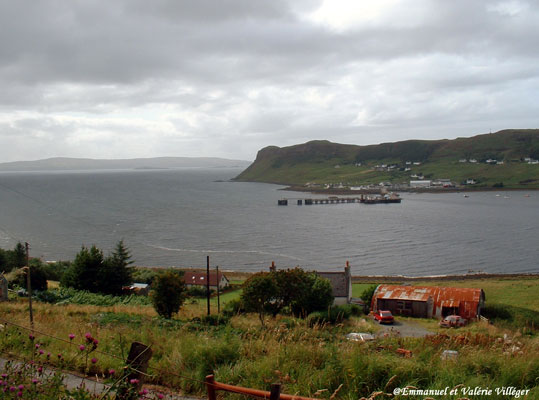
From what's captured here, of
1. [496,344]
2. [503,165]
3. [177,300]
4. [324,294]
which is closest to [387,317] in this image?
[324,294]

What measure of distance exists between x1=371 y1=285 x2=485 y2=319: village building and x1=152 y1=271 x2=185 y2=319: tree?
48.4 ft

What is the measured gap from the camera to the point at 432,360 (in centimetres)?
495

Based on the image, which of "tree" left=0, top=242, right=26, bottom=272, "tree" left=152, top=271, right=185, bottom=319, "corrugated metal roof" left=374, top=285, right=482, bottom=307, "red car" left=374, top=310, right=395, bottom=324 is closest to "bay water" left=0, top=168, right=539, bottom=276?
"tree" left=0, top=242, right=26, bottom=272

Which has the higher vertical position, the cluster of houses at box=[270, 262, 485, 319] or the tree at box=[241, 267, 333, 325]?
the tree at box=[241, 267, 333, 325]

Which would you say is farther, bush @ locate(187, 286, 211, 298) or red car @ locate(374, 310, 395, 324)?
bush @ locate(187, 286, 211, 298)

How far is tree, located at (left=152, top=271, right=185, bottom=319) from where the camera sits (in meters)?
19.9

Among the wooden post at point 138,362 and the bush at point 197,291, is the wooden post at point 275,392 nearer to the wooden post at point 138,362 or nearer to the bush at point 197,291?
the wooden post at point 138,362

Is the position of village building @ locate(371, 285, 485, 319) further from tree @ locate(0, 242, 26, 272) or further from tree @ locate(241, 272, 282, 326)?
tree @ locate(0, 242, 26, 272)

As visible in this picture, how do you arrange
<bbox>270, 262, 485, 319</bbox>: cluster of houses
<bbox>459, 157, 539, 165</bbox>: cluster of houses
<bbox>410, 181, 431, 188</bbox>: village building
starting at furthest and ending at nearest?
1. <bbox>459, 157, 539, 165</bbox>: cluster of houses
2. <bbox>410, 181, 431, 188</bbox>: village building
3. <bbox>270, 262, 485, 319</bbox>: cluster of houses

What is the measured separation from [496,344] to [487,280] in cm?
4267

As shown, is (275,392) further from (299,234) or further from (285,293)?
(299,234)

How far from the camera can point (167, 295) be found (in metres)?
20.2

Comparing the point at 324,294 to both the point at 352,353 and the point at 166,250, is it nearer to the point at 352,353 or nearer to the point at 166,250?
the point at 352,353

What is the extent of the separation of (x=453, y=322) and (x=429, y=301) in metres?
3.78
